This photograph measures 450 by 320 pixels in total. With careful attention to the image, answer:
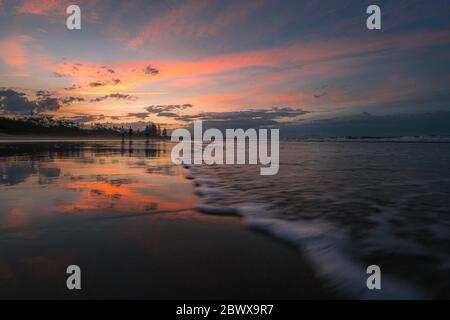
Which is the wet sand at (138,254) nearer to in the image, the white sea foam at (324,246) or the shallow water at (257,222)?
the shallow water at (257,222)

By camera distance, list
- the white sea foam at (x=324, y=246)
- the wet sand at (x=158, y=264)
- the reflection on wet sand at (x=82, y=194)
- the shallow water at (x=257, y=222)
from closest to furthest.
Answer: the wet sand at (x=158, y=264), the white sea foam at (x=324, y=246), the shallow water at (x=257, y=222), the reflection on wet sand at (x=82, y=194)

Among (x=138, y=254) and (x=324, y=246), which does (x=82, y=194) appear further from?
(x=324, y=246)

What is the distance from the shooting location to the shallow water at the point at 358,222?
268 centimetres

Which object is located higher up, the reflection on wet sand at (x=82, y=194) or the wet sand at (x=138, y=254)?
the reflection on wet sand at (x=82, y=194)

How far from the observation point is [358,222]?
4176mm

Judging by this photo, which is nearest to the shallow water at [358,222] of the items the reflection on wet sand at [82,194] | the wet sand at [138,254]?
the wet sand at [138,254]

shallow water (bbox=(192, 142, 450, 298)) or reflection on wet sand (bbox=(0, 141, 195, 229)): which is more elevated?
reflection on wet sand (bbox=(0, 141, 195, 229))

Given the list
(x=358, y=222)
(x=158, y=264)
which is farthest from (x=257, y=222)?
(x=158, y=264)

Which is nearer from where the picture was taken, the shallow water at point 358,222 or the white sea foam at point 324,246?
the white sea foam at point 324,246

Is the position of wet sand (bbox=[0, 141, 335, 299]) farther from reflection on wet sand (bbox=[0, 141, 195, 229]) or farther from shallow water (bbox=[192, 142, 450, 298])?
shallow water (bbox=[192, 142, 450, 298])

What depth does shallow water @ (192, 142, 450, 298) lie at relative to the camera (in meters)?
2.68

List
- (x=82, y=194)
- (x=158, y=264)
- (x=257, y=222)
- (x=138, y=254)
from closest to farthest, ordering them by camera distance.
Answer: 1. (x=158, y=264)
2. (x=138, y=254)
3. (x=257, y=222)
4. (x=82, y=194)

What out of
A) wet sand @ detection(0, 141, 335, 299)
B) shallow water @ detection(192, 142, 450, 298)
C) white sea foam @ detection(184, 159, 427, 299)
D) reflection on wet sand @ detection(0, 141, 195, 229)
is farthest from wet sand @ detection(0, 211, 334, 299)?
reflection on wet sand @ detection(0, 141, 195, 229)
